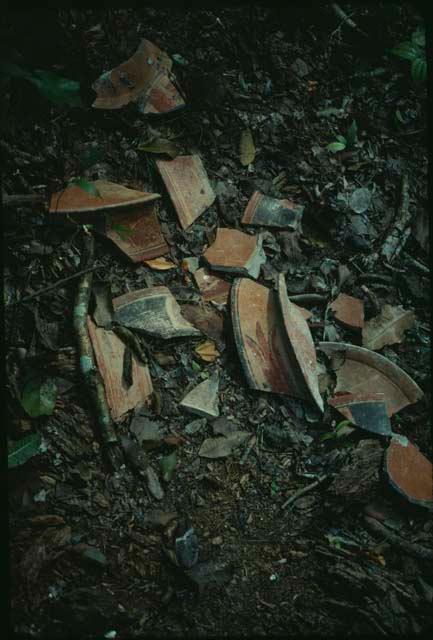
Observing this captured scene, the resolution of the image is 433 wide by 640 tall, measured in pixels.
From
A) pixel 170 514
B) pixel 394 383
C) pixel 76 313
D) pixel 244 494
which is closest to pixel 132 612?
pixel 170 514

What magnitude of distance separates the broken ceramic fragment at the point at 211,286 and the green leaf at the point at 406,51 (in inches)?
64.9

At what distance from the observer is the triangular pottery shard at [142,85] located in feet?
8.17

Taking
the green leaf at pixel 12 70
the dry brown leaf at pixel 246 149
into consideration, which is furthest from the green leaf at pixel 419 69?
the green leaf at pixel 12 70

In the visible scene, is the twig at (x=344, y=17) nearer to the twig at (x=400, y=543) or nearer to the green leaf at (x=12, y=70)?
the green leaf at (x=12, y=70)

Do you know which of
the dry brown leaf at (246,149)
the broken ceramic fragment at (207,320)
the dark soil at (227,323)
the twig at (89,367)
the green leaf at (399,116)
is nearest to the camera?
the dark soil at (227,323)

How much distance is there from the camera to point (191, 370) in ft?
7.55

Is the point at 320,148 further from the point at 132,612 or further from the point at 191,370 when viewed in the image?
the point at 132,612

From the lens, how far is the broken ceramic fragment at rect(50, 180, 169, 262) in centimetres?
224

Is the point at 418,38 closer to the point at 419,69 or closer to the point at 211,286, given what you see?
the point at 419,69

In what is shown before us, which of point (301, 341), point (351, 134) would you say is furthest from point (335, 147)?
point (301, 341)

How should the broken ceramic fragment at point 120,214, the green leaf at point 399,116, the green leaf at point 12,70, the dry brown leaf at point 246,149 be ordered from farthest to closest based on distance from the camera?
the green leaf at point 399,116
the dry brown leaf at point 246,149
the broken ceramic fragment at point 120,214
the green leaf at point 12,70

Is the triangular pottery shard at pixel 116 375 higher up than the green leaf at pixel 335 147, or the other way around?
the green leaf at pixel 335 147

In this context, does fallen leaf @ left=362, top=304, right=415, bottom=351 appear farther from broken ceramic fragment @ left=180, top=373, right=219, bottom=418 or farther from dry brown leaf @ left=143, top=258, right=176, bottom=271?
dry brown leaf @ left=143, top=258, right=176, bottom=271

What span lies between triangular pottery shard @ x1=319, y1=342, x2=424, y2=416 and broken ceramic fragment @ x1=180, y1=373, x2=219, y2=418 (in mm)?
590
